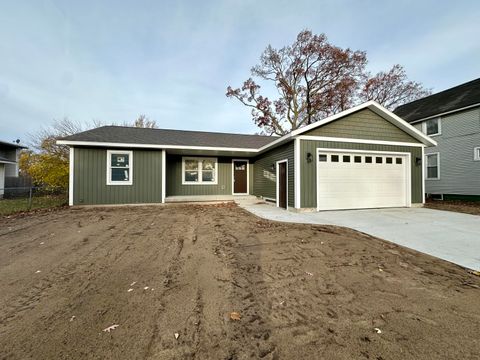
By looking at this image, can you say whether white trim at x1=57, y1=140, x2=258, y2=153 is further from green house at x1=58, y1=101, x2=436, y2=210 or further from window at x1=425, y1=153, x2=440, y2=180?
window at x1=425, y1=153, x2=440, y2=180

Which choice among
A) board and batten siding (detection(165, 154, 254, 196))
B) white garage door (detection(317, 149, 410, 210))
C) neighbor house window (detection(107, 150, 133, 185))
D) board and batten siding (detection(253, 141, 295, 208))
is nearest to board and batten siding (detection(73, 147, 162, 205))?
neighbor house window (detection(107, 150, 133, 185))

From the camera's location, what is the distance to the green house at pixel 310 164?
26.9ft

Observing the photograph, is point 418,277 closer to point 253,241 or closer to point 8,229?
point 253,241

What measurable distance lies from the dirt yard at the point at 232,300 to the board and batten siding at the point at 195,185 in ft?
23.2

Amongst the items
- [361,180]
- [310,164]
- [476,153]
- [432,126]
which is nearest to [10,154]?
[310,164]

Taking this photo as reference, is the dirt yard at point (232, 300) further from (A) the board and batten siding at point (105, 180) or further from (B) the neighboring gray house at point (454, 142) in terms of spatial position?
(B) the neighboring gray house at point (454, 142)

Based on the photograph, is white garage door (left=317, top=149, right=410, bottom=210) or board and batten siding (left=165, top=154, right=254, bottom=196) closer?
white garage door (left=317, top=149, right=410, bottom=210)

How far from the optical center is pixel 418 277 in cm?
301

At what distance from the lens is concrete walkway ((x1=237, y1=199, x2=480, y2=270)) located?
12.9 feet

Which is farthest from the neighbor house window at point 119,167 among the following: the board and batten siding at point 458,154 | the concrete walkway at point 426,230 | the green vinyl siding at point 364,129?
the board and batten siding at point 458,154

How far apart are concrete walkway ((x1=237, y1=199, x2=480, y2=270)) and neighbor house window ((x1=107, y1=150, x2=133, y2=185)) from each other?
6.44 meters

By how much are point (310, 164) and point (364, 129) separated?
2990mm

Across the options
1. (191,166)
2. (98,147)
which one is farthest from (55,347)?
(191,166)

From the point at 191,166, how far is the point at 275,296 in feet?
33.6
